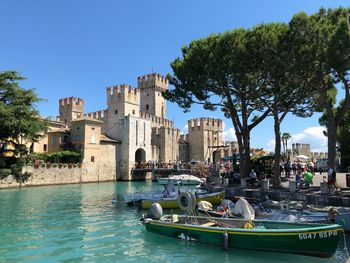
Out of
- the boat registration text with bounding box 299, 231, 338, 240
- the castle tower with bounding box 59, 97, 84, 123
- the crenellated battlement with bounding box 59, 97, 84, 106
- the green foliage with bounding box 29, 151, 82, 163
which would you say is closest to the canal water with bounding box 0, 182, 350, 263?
the boat registration text with bounding box 299, 231, 338, 240

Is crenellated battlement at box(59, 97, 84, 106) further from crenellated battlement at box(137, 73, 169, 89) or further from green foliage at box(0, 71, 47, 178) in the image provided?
green foliage at box(0, 71, 47, 178)

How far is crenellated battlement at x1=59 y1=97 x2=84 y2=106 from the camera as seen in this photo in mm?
58531

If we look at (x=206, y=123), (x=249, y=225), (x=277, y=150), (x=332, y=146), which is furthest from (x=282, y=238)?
(x=206, y=123)

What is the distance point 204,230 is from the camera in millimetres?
9797

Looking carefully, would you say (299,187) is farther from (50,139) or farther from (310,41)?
(50,139)

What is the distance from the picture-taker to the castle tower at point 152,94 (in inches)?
2434

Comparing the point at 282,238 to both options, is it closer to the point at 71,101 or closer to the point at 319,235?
the point at 319,235

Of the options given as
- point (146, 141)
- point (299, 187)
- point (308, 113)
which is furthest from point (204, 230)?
point (146, 141)

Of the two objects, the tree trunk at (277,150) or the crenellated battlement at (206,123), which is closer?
the tree trunk at (277,150)

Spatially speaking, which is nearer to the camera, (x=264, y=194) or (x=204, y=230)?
(x=204, y=230)

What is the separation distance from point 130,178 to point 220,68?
3112 cm

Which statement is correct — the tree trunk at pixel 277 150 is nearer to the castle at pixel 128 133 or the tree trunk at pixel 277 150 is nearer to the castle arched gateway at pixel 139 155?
the castle at pixel 128 133

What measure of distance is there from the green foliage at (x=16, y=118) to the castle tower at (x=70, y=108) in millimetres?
27086

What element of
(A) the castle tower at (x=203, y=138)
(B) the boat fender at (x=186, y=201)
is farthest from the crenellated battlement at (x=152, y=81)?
(B) the boat fender at (x=186, y=201)
